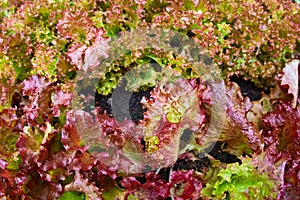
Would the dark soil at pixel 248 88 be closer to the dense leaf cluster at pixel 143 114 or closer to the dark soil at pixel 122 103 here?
the dense leaf cluster at pixel 143 114

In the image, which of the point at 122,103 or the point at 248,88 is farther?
the point at 248,88

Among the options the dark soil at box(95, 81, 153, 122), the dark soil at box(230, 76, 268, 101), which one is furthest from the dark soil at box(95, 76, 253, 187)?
the dark soil at box(230, 76, 268, 101)

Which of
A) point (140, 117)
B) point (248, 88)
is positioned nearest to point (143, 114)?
point (140, 117)

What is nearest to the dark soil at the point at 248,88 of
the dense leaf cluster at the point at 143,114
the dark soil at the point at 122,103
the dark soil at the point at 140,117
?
the dense leaf cluster at the point at 143,114

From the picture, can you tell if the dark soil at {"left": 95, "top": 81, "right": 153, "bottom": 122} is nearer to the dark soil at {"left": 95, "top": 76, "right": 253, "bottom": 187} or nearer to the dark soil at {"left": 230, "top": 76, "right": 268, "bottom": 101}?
the dark soil at {"left": 95, "top": 76, "right": 253, "bottom": 187}

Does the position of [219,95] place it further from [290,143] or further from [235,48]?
[235,48]

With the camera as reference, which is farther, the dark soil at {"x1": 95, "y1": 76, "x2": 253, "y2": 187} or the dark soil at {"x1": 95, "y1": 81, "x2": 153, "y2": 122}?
the dark soil at {"x1": 95, "y1": 81, "x2": 153, "y2": 122}

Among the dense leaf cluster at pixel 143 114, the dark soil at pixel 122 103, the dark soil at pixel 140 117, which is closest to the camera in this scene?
the dense leaf cluster at pixel 143 114

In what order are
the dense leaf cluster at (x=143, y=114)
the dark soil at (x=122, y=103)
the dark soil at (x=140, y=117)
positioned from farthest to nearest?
the dark soil at (x=122, y=103), the dark soil at (x=140, y=117), the dense leaf cluster at (x=143, y=114)

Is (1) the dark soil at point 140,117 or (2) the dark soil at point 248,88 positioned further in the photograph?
(2) the dark soil at point 248,88

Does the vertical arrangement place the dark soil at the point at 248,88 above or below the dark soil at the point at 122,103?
above

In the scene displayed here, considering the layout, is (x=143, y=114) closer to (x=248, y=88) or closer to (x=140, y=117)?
(x=140, y=117)

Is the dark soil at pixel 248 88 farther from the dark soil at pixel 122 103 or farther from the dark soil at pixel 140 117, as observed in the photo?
the dark soil at pixel 122 103
